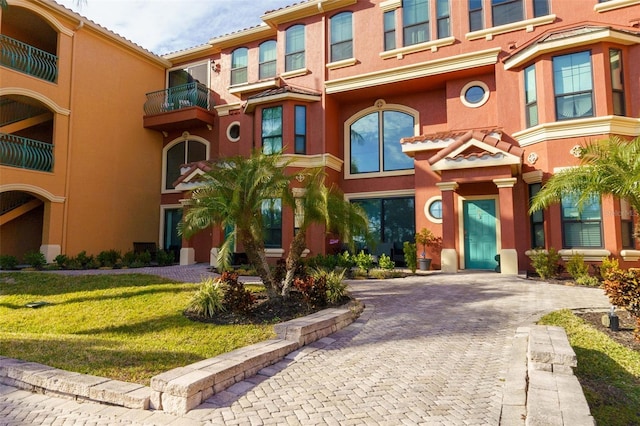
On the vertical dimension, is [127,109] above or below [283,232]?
above

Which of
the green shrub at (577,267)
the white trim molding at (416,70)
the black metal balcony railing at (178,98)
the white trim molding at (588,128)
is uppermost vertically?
the black metal balcony railing at (178,98)

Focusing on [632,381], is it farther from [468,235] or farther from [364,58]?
[364,58]

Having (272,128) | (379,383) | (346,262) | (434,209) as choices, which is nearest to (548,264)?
(434,209)

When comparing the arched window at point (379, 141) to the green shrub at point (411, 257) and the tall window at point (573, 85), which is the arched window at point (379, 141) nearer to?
the green shrub at point (411, 257)

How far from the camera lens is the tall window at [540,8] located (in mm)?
13133

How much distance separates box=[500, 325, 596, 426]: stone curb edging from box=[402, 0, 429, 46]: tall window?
12.8 meters

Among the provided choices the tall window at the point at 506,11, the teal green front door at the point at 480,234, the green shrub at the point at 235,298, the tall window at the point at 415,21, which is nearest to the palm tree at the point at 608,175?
the teal green front door at the point at 480,234

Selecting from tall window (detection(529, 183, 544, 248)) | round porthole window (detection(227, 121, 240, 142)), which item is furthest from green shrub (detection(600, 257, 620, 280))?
round porthole window (detection(227, 121, 240, 142))

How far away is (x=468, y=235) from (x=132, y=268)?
1257cm

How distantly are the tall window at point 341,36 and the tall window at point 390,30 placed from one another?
1.47 metres

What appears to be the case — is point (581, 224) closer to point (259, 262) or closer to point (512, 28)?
point (512, 28)

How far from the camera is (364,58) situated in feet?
51.5

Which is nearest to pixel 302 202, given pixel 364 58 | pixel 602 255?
pixel 602 255

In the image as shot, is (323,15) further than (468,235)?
Yes
